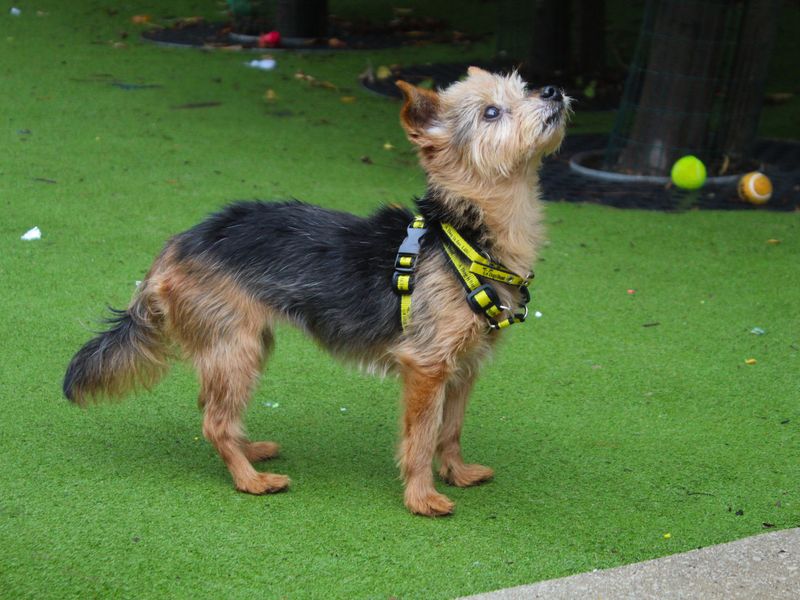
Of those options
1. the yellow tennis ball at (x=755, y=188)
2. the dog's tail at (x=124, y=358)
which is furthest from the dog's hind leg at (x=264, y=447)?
the yellow tennis ball at (x=755, y=188)

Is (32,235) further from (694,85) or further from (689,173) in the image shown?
(694,85)

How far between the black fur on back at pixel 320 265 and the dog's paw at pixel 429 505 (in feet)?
2.09

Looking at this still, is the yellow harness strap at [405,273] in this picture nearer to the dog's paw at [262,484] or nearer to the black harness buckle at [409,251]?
the black harness buckle at [409,251]

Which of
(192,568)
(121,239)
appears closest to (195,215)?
(121,239)

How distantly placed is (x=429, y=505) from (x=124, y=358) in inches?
55.3

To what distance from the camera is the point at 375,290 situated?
13.8ft

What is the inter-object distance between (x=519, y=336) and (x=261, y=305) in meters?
2.07

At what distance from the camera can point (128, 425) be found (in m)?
4.83

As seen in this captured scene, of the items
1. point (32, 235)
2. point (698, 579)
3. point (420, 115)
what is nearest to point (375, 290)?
point (420, 115)

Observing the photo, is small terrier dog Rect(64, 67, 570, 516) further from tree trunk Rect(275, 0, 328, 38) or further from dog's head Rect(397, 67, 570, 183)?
tree trunk Rect(275, 0, 328, 38)

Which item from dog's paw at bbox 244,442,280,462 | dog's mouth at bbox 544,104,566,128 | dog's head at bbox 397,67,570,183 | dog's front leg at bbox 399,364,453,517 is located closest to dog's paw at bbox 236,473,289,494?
dog's paw at bbox 244,442,280,462

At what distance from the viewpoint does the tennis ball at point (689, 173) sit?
870 cm

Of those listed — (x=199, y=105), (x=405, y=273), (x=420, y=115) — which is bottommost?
(x=199, y=105)

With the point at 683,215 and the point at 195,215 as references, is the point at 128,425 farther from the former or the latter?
the point at 683,215
